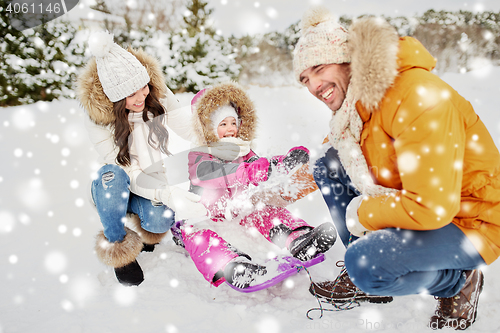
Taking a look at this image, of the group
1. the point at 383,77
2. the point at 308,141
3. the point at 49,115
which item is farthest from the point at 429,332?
the point at 49,115

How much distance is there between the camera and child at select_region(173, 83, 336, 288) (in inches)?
70.1

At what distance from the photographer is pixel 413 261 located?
128cm

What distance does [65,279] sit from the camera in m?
2.01

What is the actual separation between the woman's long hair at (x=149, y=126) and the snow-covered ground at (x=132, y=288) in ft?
1.00

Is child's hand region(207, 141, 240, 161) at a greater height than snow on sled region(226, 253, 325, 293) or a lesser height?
greater

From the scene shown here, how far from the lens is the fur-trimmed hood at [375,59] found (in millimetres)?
1227

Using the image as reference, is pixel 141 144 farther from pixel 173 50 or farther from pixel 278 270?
pixel 173 50

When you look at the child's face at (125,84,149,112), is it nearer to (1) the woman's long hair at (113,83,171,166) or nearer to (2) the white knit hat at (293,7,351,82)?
(1) the woman's long hair at (113,83,171,166)

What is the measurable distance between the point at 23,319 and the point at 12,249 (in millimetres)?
940

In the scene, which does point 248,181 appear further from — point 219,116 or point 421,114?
point 421,114

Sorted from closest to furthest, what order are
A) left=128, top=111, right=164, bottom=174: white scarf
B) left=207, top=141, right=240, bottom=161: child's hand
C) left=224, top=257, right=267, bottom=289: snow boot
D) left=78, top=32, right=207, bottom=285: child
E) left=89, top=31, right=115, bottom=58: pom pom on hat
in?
left=224, top=257, right=267, bottom=289: snow boot → left=89, top=31, right=115, bottom=58: pom pom on hat → left=78, top=32, right=207, bottom=285: child → left=128, top=111, right=164, bottom=174: white scarf → left=207, top=141, right=240, bottom=161: child's hand

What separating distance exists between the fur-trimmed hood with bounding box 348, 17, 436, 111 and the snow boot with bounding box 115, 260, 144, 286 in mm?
1729

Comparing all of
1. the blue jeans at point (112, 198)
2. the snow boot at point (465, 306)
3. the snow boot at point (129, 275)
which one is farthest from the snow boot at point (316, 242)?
the blue jeans at point (112, 198)

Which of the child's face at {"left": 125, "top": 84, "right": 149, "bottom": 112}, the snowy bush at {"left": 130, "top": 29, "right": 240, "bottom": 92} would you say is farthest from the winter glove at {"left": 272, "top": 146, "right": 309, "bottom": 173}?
the snowy bush at {"left": 130, "top": 29, "right": 240, "bottom": 92}
